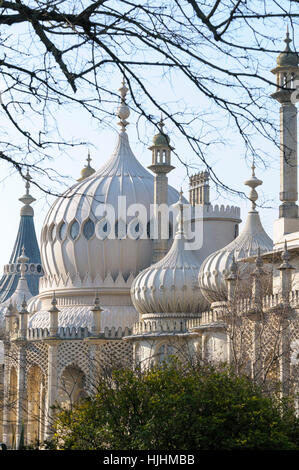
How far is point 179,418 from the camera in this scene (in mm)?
10969

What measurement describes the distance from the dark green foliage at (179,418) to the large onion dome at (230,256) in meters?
16.1

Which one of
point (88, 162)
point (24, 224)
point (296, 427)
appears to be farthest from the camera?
point (24, 224)

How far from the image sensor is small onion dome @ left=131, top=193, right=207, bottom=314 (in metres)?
30.4

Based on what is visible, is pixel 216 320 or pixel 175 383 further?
pixel 216 320

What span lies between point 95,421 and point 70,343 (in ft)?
69.6

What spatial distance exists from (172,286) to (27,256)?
23607 millimetres

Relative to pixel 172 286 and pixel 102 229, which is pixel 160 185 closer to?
pixel 102 229

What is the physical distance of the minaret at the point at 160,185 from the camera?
110ft

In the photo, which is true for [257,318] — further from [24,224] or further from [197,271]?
[24,224]

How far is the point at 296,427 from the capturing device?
12336mm

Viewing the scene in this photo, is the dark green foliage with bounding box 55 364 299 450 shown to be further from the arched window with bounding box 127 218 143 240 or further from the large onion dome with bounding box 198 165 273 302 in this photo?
the arched window with bounding box 127 218 143 240

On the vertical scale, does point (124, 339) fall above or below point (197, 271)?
below
